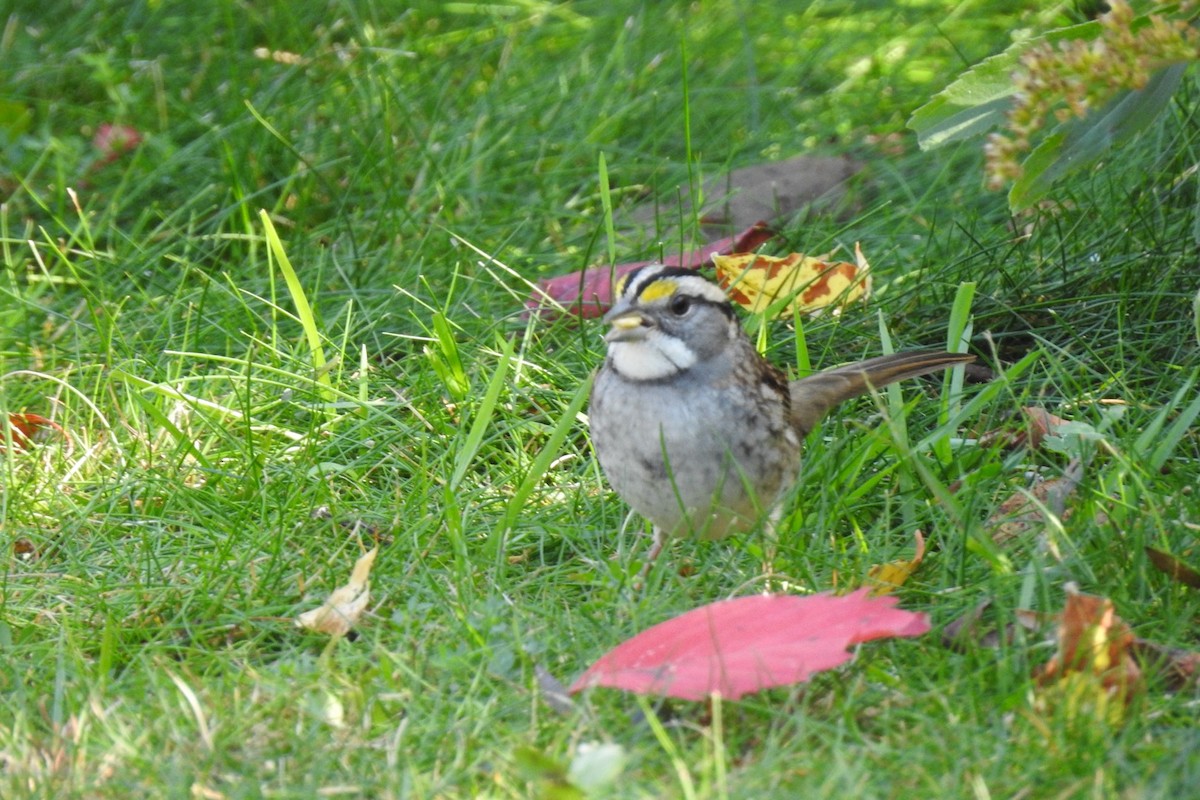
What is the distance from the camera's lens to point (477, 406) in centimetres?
400

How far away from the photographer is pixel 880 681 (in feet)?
9.00

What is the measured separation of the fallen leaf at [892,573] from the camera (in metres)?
3.04

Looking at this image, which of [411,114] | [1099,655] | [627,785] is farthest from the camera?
[411,114]

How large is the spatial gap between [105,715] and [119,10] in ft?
14.5

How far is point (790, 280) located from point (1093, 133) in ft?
3.46

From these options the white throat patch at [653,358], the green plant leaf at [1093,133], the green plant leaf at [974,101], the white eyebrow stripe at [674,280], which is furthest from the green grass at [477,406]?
the green plant leaf at [974,101]

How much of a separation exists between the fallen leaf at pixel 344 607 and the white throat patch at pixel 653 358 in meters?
0.67

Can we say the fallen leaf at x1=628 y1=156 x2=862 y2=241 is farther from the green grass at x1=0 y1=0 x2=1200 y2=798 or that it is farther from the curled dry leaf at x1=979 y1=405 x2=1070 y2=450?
the curled dry leaf at x1=979 y1=405 x2=1070 y2=450

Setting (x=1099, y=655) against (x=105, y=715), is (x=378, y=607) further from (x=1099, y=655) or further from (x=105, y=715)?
(x=1099, y=655)

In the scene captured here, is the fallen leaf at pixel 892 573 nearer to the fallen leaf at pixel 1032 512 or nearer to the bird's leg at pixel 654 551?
the fallen leaf at pixel 1032 512

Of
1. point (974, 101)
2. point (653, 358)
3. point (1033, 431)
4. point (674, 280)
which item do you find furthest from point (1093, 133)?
point (653, 358)

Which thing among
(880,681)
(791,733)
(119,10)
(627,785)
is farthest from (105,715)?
(119,10)

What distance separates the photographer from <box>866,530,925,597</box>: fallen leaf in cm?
304

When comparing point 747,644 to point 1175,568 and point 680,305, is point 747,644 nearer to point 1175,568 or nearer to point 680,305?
point 1175,568
